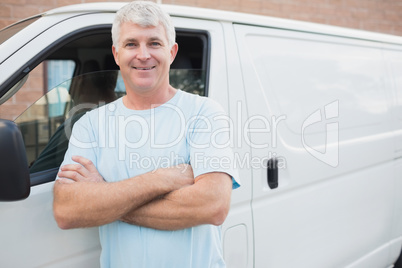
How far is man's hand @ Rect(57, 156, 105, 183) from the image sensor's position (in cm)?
145

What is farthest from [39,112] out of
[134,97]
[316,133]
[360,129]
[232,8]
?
[232,8]

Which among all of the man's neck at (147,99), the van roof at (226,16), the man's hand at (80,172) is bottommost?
the man's hand at (80,172)

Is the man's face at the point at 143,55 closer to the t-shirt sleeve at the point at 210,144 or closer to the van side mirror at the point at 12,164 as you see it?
the t-shirt sleeve at the point at 210,144

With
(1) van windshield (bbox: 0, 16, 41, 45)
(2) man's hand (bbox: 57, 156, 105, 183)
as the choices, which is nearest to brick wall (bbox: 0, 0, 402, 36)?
(1) van windshield (bbox: 0, 16, 41, 45)

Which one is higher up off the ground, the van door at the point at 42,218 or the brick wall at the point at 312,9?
the brick wall at the point at 312,9

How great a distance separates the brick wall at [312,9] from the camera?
4.38m

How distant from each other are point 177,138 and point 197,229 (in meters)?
0.36

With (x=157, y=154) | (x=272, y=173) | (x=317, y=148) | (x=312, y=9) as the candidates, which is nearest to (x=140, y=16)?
(x=157, y=154)

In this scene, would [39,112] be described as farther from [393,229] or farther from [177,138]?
[393,229]

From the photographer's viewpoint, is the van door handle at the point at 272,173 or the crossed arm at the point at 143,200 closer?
the crossed arm at the point at 143,200

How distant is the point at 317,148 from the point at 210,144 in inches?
39.2

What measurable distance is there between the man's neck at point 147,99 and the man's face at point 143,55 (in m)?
0.02

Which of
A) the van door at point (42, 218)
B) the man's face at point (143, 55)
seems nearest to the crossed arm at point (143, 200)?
the van door at point (42, 218)

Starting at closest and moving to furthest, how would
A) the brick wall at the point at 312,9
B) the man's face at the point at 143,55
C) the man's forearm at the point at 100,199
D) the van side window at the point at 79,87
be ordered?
the man's forearm at the point at 100,199 → the man's face at the point at 143,55 → the van side window at the point at 79,87 → the brick wall at the point at 312,9
